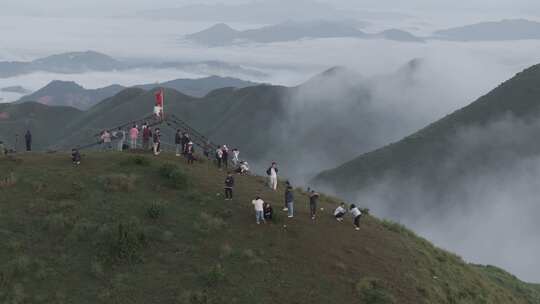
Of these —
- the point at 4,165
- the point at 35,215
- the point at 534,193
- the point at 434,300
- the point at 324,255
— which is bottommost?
the point at 534,193

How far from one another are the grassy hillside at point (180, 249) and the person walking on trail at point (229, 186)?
0.56m

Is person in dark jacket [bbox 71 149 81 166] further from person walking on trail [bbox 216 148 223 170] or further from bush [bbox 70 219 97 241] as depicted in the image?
person walking on trail [bbox 216 148 223 170]

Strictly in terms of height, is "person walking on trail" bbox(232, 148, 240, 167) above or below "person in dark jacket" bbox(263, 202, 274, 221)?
above

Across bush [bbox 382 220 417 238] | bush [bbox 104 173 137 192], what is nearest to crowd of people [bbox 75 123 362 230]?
bush [bbox 382 220 417 238]

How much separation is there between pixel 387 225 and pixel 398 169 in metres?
117

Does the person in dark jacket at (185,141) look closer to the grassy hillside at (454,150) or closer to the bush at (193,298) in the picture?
the bush at (193,298)

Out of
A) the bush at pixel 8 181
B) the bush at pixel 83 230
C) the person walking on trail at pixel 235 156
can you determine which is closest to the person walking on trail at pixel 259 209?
the bush at pixel 83 230

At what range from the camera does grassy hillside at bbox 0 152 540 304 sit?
2494 cm

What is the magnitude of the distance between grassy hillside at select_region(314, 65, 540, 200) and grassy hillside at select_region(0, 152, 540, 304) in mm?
115683

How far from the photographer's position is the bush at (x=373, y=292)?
83.7 feet

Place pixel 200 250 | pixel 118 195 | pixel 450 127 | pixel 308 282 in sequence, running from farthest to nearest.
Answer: pixel 450 127 → pixel 118 195 → pixel 200 250 → pixel 308 282

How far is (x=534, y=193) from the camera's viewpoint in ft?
481

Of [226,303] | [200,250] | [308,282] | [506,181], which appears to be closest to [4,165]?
[200,250]

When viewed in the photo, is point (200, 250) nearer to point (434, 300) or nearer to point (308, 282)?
point (308, 282)
